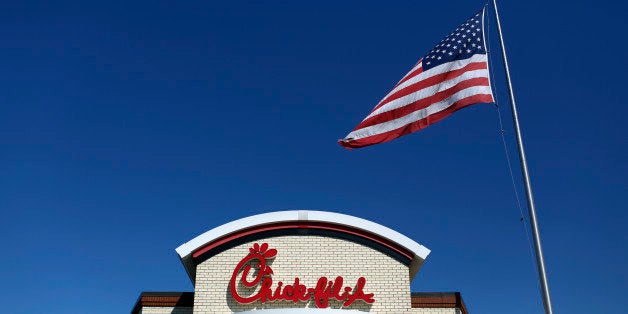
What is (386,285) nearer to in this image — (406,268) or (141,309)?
(406,268)

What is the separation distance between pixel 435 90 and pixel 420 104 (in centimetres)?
46

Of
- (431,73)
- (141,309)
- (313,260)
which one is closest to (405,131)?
(431,73)

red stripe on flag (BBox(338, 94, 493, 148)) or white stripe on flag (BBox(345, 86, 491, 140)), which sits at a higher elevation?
white stripe on flag (BBox(345, 86, 491, 140))

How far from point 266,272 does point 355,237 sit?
2.71 m

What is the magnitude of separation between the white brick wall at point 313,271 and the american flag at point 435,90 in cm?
422

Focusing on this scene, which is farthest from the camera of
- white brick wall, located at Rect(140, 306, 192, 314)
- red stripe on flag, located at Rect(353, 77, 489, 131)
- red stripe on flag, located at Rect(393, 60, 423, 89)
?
white brick wall, located at Rect(140, 306, 192, 314)

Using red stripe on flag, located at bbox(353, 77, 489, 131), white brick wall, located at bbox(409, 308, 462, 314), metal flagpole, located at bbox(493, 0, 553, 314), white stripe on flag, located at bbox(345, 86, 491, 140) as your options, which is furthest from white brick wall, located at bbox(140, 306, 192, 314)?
metal flagpole, located at bbox(493, 0, 553, 314)

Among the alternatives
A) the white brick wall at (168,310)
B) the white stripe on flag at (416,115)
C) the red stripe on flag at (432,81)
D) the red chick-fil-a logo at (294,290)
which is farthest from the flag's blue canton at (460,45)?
the white brick wall at (168,310)

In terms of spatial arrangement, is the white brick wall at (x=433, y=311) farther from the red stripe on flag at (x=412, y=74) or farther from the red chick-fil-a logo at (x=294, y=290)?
the red stripe on flag at (x=412, y=74)

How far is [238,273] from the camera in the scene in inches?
654

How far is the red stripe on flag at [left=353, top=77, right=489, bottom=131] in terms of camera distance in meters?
12.9

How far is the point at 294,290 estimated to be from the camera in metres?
16.3

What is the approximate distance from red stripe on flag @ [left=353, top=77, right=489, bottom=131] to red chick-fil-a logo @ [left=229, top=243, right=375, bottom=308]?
190 inches

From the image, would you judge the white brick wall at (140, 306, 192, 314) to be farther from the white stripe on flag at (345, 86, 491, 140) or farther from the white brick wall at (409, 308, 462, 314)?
the white stripe on flag at (345, 86, 491, 140)
